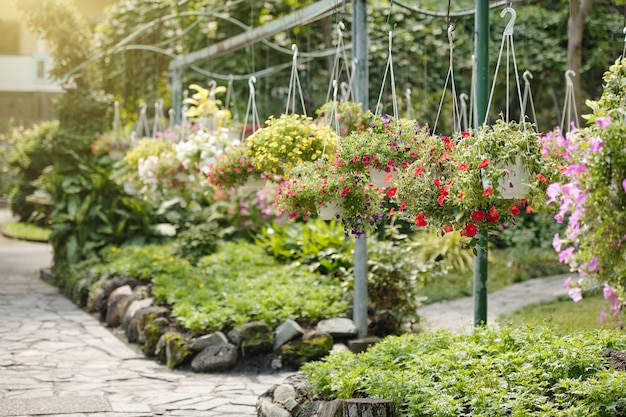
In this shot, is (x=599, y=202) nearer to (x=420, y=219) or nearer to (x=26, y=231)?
(x=420, y=219)

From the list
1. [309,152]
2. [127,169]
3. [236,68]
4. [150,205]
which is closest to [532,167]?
[309,152]

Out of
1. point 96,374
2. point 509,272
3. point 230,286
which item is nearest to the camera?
point 96,374

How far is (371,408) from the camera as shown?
4.91 metres

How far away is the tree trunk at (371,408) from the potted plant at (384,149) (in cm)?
137

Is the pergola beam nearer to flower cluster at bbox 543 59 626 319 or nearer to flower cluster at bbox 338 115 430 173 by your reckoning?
flower cluster at bbox 338 115 430 173

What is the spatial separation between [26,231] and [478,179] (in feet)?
54.0

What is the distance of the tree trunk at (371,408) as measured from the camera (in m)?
4.90

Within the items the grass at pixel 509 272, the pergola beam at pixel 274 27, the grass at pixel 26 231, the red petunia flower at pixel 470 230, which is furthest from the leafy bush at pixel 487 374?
the grass at pixel 26 231

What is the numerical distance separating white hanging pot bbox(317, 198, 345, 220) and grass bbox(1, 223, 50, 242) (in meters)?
14.0

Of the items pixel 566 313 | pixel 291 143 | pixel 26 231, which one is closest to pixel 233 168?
pixel 291 143

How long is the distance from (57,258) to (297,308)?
18.3 feet

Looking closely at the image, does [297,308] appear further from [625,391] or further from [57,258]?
[57,258]

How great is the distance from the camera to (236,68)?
1555 centimetres

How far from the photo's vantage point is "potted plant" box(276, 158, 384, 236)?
5.66 m
